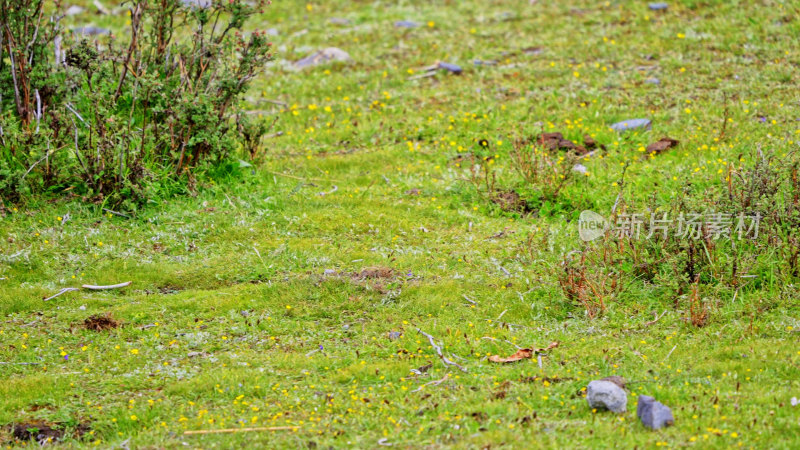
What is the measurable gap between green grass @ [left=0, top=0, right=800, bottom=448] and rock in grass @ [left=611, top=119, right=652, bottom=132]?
137 mm

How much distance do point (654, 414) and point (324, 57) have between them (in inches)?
443

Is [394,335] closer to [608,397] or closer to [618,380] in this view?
[618,380]

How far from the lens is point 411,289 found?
7.30 metres

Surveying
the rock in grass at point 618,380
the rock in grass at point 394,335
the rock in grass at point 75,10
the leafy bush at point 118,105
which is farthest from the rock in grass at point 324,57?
the rock in grass at point 618,380

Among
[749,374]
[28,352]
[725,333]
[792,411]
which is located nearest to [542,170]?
[725,333]

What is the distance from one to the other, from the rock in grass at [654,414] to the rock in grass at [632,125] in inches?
249

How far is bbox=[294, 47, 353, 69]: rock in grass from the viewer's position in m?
14.8

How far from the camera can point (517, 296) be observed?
7.19 meters

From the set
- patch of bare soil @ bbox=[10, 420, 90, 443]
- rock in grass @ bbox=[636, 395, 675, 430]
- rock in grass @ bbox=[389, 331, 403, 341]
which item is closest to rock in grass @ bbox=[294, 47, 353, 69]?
rock in grass @ bbox=[389, 331, 403, 341]

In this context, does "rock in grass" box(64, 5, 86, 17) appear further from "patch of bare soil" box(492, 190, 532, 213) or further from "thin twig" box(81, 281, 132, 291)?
"patch of bare soil" box(492, 190, 532, 213)

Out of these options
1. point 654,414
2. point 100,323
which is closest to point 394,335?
point 654,414

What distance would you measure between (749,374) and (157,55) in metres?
7.61

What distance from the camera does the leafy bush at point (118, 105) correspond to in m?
8.80

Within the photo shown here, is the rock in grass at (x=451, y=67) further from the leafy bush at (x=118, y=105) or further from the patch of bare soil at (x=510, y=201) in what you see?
the patch of bare soil at (x=510, y=201)
